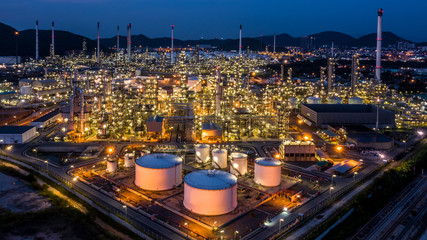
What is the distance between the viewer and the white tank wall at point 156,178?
19.1 meters

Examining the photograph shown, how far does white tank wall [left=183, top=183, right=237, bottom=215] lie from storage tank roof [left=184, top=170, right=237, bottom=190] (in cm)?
20

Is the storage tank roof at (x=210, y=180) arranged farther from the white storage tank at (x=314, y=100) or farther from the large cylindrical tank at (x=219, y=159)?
the white storage tank at (x=314, y=100)

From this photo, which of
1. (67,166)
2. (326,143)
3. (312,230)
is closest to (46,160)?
(67,166)

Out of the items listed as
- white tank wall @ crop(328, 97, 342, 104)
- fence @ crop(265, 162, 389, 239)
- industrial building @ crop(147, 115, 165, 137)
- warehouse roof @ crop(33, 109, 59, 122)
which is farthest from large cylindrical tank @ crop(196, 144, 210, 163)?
white tank wall @ crop(328, 97, 342, 104)

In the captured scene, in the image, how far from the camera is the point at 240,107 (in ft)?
126

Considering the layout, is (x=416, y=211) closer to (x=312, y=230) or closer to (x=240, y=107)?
(x=312, y=230)

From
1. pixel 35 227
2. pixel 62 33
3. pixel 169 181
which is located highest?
pixel 62 33

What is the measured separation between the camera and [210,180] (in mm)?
17172

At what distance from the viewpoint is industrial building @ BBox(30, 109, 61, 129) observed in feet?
108

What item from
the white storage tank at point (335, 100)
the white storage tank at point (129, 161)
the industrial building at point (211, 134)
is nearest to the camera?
the white storage tank at point (129, 161)

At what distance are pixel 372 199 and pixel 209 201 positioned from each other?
876 cm

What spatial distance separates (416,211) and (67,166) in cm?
1997

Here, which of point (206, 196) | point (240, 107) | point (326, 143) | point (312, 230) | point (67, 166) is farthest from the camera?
point (240, 107)

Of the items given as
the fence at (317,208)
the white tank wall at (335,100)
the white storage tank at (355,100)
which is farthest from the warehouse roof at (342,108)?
the fence at (317,208)
